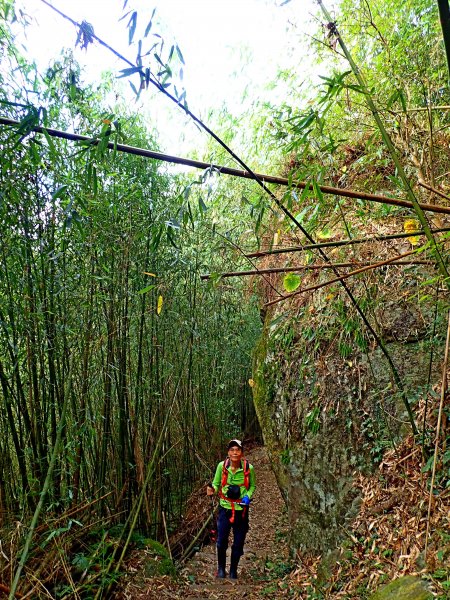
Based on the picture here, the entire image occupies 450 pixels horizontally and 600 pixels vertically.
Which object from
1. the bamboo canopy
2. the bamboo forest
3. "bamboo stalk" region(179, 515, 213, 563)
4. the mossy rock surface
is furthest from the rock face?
the bamboo canopy

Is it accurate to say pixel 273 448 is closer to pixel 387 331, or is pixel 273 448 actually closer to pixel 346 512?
pixel 346 512

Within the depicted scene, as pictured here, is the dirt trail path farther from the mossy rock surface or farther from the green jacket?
the mossy rock surface

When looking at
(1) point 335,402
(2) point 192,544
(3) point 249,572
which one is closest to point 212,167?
(1) point 335,402

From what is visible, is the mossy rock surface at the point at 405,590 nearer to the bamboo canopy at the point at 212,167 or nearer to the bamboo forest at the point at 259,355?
the bamboo forest at the point at 259,355

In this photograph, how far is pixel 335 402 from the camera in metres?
3.61

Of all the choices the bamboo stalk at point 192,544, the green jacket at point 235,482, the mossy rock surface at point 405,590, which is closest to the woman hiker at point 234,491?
the green jacket at point 235,482

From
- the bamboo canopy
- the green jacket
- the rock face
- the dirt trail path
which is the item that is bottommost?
the dirt trail path

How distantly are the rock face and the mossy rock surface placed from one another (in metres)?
0.92

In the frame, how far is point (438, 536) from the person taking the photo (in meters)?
2.29

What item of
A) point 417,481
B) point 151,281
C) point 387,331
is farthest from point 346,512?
point 151,281

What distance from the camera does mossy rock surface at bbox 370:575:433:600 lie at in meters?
2.03

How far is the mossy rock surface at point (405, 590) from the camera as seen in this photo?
2.03 meters

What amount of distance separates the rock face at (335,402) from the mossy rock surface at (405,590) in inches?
36.2

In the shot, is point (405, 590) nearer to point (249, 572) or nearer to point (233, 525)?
point (233, 525)
